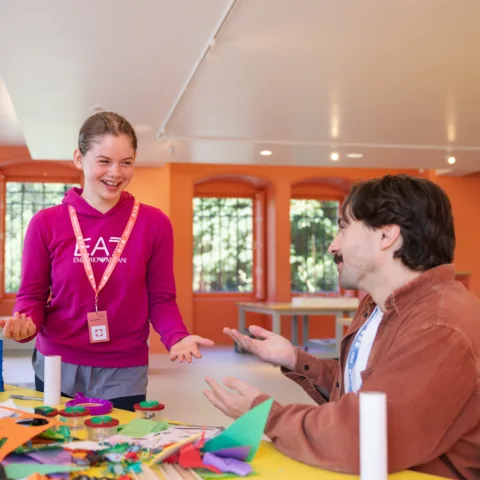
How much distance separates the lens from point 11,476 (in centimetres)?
116

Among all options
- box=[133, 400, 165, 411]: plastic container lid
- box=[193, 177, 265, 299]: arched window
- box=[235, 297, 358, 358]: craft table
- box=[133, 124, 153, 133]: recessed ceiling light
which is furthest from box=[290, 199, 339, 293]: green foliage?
box=[133, 400, 165, 411]: plastic container lid

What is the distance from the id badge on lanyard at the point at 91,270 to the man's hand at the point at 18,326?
0.56 ft

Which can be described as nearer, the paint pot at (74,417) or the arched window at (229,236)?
the paint pot at (74,417)

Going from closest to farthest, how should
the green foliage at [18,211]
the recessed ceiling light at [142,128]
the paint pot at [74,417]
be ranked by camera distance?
the paint pot at [74,417] → the recessed ceiling light at [142,128] → the green foliage at [18,211]

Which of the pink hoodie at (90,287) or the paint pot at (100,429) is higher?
the pink hoodie at (90,287)

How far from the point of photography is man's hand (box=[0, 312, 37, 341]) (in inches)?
72.9

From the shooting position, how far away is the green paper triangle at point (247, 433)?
1.27m

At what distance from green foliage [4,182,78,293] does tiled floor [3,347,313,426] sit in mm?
1882

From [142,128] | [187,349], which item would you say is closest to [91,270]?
[187,349]

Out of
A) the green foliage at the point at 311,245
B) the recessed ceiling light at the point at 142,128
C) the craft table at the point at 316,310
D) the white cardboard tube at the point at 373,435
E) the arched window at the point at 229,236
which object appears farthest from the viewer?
the green foliage at the point at 311,245

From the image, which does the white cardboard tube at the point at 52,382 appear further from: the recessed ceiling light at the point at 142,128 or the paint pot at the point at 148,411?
the recessed ceiling light at the point at 142,128

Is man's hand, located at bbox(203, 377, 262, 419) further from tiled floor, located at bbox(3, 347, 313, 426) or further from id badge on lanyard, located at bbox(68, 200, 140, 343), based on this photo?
tiled floor, located at bbox(3, 347, 313, 426)

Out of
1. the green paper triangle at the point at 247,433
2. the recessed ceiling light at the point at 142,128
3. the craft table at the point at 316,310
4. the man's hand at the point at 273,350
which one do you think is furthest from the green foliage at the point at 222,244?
the green paper triangle at the point at 247,433

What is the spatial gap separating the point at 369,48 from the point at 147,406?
3.35 m
